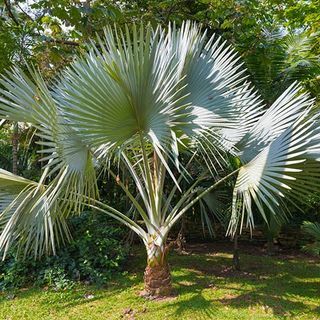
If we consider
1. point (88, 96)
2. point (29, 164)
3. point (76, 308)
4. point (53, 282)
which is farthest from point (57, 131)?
point (29, 164)

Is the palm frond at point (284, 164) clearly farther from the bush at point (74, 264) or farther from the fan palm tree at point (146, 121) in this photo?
the bush at point (74, 264)

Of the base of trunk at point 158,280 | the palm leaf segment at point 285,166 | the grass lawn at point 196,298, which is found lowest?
the grass lawn at point 196,298

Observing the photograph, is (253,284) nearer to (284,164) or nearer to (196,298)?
(196,298)

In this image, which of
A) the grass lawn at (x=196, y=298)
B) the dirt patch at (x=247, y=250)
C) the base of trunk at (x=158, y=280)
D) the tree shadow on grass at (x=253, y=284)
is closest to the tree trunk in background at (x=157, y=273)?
the base of trunk at (x=158, y=280)

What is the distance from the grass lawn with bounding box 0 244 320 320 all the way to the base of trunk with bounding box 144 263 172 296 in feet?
0.36

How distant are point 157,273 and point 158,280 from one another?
0.28 ft

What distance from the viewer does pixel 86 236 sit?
5367mm

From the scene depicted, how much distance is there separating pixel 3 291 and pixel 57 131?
2654mm

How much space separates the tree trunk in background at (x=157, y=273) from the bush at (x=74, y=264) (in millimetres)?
926

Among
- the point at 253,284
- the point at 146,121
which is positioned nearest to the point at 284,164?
the point at 146,121

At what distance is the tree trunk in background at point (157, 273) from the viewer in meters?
4.17

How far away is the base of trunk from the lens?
4215 millimetres

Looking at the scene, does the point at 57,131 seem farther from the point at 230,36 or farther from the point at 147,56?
the point at 230,36

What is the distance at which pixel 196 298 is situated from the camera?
14.1ft
